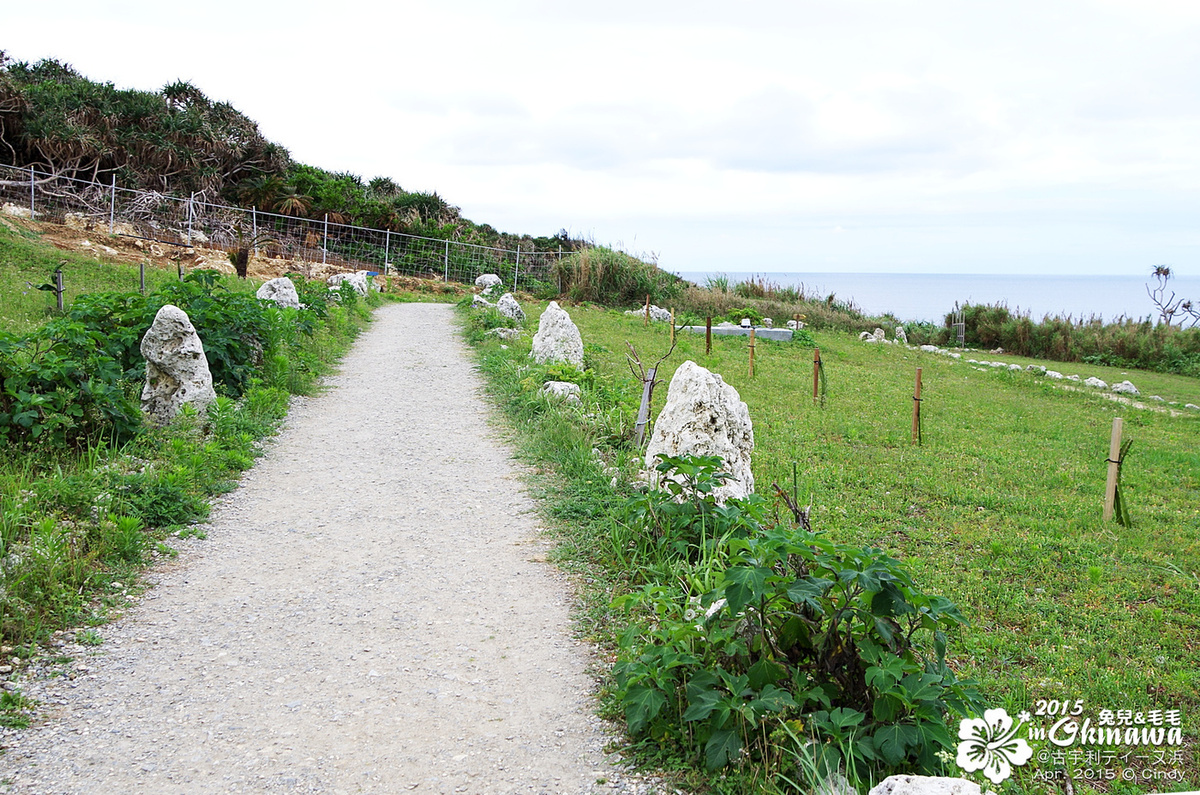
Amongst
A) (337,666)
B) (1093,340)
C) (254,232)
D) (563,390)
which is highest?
(254,232)

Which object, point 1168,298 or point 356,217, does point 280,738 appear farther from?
point 1168,298

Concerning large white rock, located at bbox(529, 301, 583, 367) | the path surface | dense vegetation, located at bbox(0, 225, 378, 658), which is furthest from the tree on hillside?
the path surface

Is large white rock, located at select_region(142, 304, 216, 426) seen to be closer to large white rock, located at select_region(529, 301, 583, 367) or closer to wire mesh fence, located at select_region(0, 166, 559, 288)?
large white rock, located at select_region(529, 301, 583, 367)

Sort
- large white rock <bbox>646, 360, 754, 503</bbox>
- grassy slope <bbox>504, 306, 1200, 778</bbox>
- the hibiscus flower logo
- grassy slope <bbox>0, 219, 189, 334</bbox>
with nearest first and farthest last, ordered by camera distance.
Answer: the hibiscus flower logo → grassy slope <bbox>504, 306, 1200, 778</bbox> → large white rock <bbox>646, 360, 754, 503</bbox> → grassy slope <bbox>0, 219, 189, 334</bbox>

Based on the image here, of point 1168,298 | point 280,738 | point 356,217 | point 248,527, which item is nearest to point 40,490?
point 248,527

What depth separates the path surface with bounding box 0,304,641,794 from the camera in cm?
285

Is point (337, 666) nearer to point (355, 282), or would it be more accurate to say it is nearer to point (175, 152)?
point (355, 282)

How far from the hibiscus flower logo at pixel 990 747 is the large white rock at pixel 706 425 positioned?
2.62 metres

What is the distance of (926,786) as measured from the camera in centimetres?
233

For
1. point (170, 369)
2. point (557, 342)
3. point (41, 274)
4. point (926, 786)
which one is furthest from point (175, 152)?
point (926, 786)

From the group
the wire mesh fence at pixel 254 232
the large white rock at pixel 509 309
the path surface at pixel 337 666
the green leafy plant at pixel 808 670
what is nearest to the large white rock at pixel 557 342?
the large white rock at pixel 509 309

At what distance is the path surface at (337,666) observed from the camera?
2852mm

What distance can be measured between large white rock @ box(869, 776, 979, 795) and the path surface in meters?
0.92

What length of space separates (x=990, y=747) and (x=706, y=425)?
306 cm
